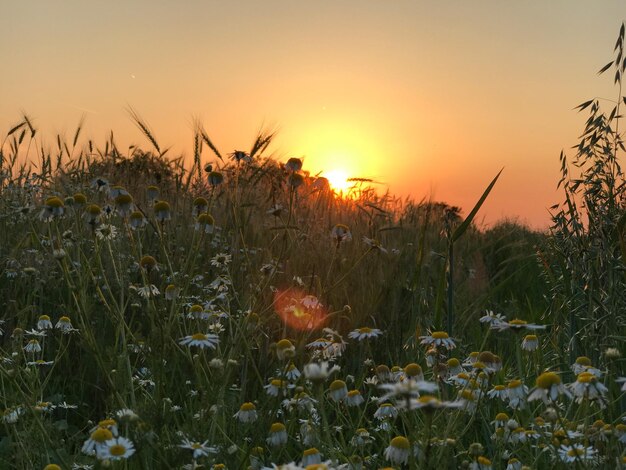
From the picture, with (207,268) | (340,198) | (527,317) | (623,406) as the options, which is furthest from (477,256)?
(623,406)

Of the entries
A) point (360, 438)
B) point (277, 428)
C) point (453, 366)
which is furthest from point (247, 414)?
point (453, 366)

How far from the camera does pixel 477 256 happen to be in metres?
7.27

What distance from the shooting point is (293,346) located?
196 cm

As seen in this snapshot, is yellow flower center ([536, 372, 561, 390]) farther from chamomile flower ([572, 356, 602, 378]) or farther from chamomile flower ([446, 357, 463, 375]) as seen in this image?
chamomile flower ([446, 357, 463, 375])

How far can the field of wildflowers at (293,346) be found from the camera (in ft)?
5.91

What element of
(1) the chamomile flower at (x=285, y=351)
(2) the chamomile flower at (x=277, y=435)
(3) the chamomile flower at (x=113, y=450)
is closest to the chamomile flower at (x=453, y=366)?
(1) the chamomile flower at (x=285, y=351)

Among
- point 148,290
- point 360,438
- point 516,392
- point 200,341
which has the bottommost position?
point 360,438

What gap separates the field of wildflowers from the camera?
1.80 meters

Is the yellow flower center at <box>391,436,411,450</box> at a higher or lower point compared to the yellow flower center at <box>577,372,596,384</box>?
lower

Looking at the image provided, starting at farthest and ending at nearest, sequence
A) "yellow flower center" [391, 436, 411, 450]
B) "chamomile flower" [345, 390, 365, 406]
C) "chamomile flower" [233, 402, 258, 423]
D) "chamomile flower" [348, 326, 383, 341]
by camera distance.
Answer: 1. "chamomile flower" [348, 326, 383, 341]
2. "chamomile flower" [345, 390, 365, 406]
3. "chamomile flower" [233, 402, 258, 423]
4. "yellow flower center" [391, 436, 411, 450]

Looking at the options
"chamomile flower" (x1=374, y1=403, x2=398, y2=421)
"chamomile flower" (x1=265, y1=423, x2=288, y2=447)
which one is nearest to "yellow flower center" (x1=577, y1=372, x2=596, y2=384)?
"chamomile flower" (x1=374, y1=403, x2=398, y2=421)

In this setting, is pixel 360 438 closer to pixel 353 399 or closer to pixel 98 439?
pixel 353 399

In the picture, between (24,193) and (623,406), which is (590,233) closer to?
(623,406)

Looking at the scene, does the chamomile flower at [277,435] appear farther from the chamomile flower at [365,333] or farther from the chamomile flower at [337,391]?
the chamomile flower at [365,333]
